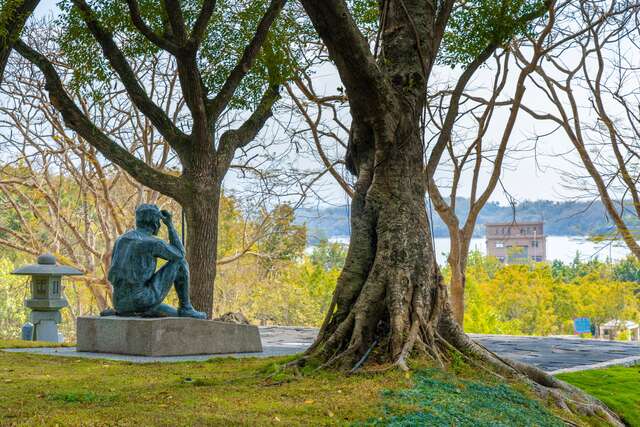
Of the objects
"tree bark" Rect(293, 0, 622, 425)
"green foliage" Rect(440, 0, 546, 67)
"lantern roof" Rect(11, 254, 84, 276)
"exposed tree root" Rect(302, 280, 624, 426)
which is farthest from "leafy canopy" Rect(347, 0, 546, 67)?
"lantern roof" Rect(11, 254, 84, 276)

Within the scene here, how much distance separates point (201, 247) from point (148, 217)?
2751mm

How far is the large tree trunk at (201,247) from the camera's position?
11516 mm

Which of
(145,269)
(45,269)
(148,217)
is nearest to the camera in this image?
(145,269)

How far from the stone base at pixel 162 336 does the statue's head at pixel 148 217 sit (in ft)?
3.78

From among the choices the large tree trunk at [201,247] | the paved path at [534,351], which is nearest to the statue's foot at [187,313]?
the paved path at [534,351]

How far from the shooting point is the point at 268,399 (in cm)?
503

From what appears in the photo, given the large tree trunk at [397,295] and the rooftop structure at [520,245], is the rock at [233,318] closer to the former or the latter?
the large tree trunk at [397,295]

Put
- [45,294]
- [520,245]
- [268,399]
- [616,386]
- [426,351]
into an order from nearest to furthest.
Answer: [268,399] → [426,351] → [616,386] → [45,294] → [520,245]

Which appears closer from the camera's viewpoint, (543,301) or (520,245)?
(543,301)

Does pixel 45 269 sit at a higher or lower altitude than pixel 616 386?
higher

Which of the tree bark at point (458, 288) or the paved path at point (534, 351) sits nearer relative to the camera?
the paved path at point (534, 351)

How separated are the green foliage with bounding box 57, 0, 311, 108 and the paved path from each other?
4.62 metres

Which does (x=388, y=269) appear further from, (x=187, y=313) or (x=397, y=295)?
(x=187, y=313)

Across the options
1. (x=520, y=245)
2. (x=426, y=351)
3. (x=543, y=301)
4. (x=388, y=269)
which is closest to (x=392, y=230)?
(x=388, y=269)
